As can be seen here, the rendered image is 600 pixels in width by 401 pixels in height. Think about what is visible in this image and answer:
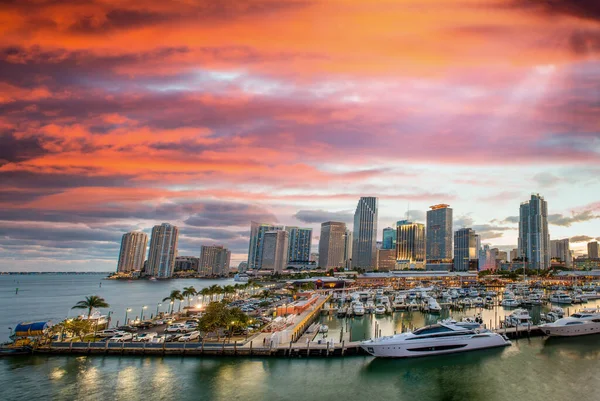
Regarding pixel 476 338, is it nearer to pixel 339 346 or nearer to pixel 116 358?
pixel 339 346

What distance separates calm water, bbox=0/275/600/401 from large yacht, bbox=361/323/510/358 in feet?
2.99

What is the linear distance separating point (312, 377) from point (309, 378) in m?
0.41

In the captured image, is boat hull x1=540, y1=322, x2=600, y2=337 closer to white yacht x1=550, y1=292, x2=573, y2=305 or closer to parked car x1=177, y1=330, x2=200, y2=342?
parked car x1=177, y1=330, x2=200, y2=342

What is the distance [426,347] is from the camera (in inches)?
1692

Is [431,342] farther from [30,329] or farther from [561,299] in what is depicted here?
[561,299]

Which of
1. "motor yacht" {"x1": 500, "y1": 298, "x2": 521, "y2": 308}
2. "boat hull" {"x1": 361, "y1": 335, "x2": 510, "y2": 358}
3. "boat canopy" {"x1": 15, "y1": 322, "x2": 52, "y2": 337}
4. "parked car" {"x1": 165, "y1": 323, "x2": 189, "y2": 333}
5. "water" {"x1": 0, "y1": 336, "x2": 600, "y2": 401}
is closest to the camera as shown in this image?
"water" {"x1": 0, "y1": 336, "x2": 600, "y2": 401}

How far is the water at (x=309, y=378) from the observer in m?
32.9

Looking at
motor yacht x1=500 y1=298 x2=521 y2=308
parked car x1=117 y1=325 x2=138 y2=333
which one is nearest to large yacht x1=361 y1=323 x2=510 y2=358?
parked car x1=117 y1=325 x2=138 y2=333

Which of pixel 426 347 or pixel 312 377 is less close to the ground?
pixel 426 347

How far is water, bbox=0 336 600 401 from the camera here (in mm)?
32875

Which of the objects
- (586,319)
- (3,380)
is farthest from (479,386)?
(3,380)

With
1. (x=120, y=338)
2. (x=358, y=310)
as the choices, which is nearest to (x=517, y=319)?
(x=358, y=310)

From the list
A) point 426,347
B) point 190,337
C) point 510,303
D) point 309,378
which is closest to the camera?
point 309,378

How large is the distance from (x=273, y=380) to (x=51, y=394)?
20.8 metres
